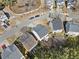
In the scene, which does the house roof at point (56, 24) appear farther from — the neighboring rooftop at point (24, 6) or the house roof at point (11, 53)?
the house roof at point (11, 53)

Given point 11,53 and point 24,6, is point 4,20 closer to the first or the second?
point 24,6

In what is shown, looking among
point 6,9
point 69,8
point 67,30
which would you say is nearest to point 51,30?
point 67,30

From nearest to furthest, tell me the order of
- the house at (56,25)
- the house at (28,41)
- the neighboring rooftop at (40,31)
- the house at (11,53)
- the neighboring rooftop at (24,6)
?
the house at (11,53) → the house at (28,41) → the neighboring rooftop at (40,31) → the house at (56,25) → the neighboring rooftop at (24,6)

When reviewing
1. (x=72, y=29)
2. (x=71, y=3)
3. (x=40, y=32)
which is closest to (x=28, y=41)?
(x=40, y=32)

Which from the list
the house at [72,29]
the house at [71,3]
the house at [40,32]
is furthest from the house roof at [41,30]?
the house at [71,3]

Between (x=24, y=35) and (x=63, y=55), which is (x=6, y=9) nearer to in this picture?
(x=24, y=35)

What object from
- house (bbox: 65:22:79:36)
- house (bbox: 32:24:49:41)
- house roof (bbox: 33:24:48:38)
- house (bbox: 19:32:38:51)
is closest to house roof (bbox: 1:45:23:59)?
house (bbox: 19:32:38:51)

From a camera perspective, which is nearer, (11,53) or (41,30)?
(11,53)

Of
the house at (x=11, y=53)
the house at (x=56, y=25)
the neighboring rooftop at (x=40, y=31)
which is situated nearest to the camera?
the house at (x=11, y=53)
